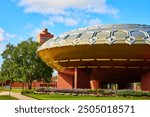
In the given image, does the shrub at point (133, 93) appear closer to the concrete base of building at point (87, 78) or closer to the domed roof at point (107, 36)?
the domed roof at point (107, 36)

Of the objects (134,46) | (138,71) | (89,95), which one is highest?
(134,46)

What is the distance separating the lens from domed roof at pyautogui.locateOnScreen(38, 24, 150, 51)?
34000mm

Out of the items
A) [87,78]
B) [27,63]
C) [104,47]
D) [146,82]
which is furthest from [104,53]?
[27,63]

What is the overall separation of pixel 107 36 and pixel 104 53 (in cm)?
222

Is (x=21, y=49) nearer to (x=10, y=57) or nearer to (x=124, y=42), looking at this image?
(x=10, y=57)

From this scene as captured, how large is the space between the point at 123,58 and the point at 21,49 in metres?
27.1

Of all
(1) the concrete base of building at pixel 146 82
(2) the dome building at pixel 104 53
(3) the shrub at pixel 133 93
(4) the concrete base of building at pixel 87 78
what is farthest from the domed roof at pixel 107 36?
(1) the concrete base of building at pixel 146 82

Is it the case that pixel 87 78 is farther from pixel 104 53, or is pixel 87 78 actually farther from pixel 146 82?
pixel 146 82

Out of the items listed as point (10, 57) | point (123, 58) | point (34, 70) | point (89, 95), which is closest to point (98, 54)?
point (123, 58)

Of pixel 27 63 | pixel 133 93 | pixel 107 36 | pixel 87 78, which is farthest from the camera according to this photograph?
pixel 27 63

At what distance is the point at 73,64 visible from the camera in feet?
130

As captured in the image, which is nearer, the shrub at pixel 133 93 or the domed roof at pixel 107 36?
the shrub at pixel 133 93

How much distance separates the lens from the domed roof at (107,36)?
34000 mm

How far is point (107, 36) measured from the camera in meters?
34.7
